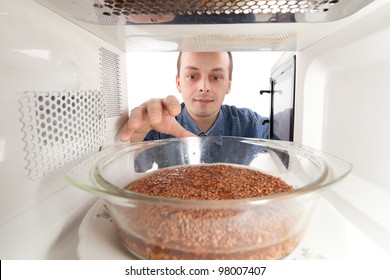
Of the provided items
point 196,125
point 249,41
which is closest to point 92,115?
point 249,41

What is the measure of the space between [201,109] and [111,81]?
2.09ft

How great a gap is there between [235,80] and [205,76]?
0.28 m

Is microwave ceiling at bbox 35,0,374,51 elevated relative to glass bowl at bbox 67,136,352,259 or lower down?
elevated

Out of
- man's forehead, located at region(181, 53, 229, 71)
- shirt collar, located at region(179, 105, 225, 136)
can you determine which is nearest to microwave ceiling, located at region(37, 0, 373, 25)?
man's forehead, located at region(181, 53, 229, 71)

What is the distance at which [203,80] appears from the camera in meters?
1.23

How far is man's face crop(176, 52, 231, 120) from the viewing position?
1.20 metres

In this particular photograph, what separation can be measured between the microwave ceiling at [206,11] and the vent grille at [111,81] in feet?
0.55

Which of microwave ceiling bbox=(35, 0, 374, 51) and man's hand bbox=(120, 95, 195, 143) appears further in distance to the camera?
man's hand bbox=(120, 95, 195, 143)

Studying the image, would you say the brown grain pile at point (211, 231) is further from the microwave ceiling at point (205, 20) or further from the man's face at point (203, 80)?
the man's face at point (203, 80)

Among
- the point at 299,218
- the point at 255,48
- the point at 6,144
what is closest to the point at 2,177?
the point at 6,144

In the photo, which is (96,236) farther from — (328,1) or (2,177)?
(328,1)

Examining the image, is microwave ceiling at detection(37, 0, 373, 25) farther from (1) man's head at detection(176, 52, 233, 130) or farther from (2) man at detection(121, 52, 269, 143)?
(1) man's head at detection(176, 52, 233, 130)

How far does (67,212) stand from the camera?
1.71 feet

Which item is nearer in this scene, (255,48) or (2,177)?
(2,177)
